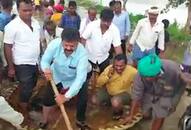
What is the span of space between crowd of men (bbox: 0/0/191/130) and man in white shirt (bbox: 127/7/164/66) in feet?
0.05

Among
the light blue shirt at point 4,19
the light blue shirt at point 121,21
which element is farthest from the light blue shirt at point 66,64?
the light blue shirt at point 121,21

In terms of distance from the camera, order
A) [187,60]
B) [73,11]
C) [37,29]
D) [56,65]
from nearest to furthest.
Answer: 1. [56,65]
2. [37,29]
3. [187,60]
4. [73,11]

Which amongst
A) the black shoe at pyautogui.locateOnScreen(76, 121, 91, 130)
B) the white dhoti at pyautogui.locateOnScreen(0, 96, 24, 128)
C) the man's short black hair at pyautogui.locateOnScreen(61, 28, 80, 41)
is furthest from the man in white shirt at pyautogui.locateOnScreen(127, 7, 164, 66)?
the white dhoti at pyautogui.locateOnScreen(0, 96, 24, 128)

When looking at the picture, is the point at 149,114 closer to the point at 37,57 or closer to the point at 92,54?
the point at 92,54

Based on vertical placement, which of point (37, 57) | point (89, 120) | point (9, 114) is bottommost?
point (89, 120)

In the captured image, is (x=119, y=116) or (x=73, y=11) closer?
(x=119, y=116)

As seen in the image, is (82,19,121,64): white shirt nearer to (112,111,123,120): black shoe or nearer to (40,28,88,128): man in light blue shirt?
(112,111,123,120): black shoe

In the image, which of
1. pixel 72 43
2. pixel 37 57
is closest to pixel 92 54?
pixel 37 57

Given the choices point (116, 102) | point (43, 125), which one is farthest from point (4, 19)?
point (116, 102)

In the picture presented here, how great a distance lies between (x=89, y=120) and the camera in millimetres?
6180

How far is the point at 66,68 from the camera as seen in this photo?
210 inches

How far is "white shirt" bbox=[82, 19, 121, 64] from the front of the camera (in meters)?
6.34

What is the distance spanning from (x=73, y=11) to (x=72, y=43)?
3581mm

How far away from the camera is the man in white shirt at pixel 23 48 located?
562cm
